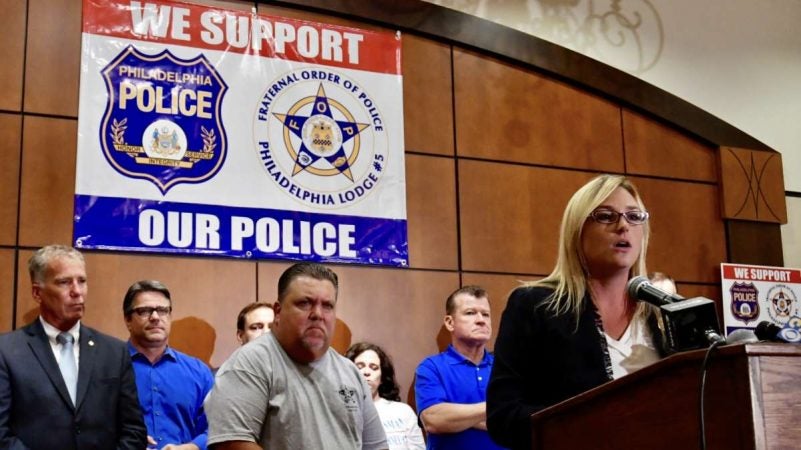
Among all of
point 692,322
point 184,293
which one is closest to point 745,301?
point 184,293

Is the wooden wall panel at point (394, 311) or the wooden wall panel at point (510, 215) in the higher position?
the wooden wall panel at point (510, 215)

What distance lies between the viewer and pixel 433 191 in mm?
5406

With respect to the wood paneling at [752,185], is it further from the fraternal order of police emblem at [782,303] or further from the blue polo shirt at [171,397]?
the blue polo shirt at [171,397]

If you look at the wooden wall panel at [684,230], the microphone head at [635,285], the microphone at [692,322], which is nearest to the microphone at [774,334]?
the microphone at [692,322]

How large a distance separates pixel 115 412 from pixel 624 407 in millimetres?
2543

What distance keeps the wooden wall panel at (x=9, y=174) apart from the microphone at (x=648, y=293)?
337cm

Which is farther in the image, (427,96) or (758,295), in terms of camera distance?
(758,295)

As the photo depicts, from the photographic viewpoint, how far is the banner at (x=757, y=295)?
19.5 ft

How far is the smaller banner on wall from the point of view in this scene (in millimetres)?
5957

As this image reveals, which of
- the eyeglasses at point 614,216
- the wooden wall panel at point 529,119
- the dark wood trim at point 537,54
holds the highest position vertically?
the dark wood trim at point 537,54

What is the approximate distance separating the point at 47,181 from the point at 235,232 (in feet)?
3.06

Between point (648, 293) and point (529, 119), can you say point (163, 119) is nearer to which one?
point (529, 119)

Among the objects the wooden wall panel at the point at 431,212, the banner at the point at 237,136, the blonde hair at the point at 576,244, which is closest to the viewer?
the blonde hair at the point at 576,244

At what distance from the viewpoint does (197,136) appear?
493 centimetres
